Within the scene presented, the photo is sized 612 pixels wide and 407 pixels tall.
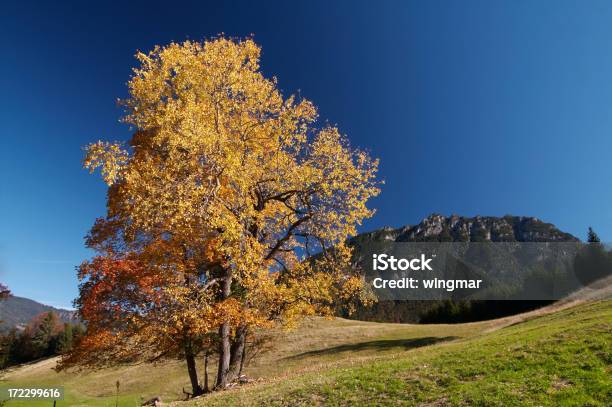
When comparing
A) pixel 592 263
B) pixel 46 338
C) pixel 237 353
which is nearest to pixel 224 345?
pixel 237 353

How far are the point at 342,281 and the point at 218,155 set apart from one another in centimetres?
1063

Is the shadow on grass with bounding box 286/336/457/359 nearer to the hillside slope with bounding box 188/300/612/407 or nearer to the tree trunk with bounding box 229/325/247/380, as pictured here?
the tree trunk with bounding box 229/325/247/380

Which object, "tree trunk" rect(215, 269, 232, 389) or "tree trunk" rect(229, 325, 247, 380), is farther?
"tree trunk" rect(229, 325, 247, 380)

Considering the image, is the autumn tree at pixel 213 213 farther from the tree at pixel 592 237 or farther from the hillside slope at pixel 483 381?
the tree at pixel 592 237

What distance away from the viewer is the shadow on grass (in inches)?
2137

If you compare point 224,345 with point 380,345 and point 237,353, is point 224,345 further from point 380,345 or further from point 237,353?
point 380,345

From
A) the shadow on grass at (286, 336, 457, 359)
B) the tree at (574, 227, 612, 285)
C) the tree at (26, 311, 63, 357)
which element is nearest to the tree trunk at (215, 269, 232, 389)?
the shadow on grass at (286, 336, 457, 359)

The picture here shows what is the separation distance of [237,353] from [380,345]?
34.9 m

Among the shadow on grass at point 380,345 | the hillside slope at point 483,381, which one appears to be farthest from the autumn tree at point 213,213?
the shadow on grass at point 380,345

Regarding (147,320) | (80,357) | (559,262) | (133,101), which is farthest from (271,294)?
(559,262)

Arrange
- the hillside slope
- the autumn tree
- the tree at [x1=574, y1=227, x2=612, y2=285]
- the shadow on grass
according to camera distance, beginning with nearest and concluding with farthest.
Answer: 1. the hillside slope
2. the autumn tree
3. the shadow on grass
4. the tree at [x1=574, y1=227, x2=612, y2=285]

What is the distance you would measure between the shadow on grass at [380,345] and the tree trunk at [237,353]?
29347 mm

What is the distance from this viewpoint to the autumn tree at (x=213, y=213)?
21359mm

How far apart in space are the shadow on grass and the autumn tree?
30.9 meters
